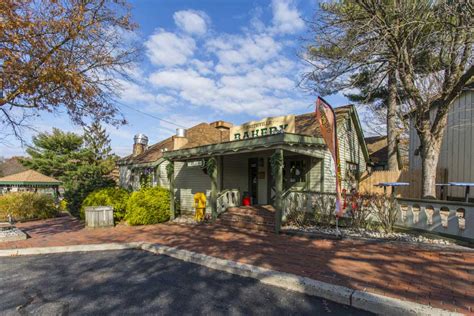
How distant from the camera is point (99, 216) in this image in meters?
10.4

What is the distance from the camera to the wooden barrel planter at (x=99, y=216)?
10297 mm

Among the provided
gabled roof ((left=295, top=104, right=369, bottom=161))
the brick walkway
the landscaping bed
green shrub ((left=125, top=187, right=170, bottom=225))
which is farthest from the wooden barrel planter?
gabled roof ((left=295, top=104, right=369, bottom=161))

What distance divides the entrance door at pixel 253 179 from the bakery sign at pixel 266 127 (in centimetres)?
139

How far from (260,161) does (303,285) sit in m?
8.27

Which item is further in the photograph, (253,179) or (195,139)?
(195,139)

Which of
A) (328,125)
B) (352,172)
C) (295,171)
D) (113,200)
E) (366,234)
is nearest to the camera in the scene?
(328,125)

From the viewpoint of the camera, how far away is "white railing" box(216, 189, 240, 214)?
11109mm

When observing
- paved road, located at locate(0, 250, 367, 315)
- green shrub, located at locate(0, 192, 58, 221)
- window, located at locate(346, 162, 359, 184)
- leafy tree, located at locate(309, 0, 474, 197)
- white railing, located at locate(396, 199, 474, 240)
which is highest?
leafy tree, located at locate(309, 0, 474, 197)

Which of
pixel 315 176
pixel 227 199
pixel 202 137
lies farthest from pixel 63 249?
pixel 202 137

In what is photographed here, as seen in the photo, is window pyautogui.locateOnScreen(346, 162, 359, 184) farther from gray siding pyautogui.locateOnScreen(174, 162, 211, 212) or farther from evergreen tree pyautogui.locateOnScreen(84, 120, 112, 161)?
evergreen tree pyautogui.locateOnScreen(84, 120, 112, 161)

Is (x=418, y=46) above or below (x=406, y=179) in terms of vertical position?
above

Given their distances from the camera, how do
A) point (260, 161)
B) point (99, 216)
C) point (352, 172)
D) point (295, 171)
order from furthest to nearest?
point (352, 172)
point (260, 161)
point (295, 171)
point (99, 216)

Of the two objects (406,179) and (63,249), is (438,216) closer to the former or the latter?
(406,179)

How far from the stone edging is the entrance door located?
19.9 ft
